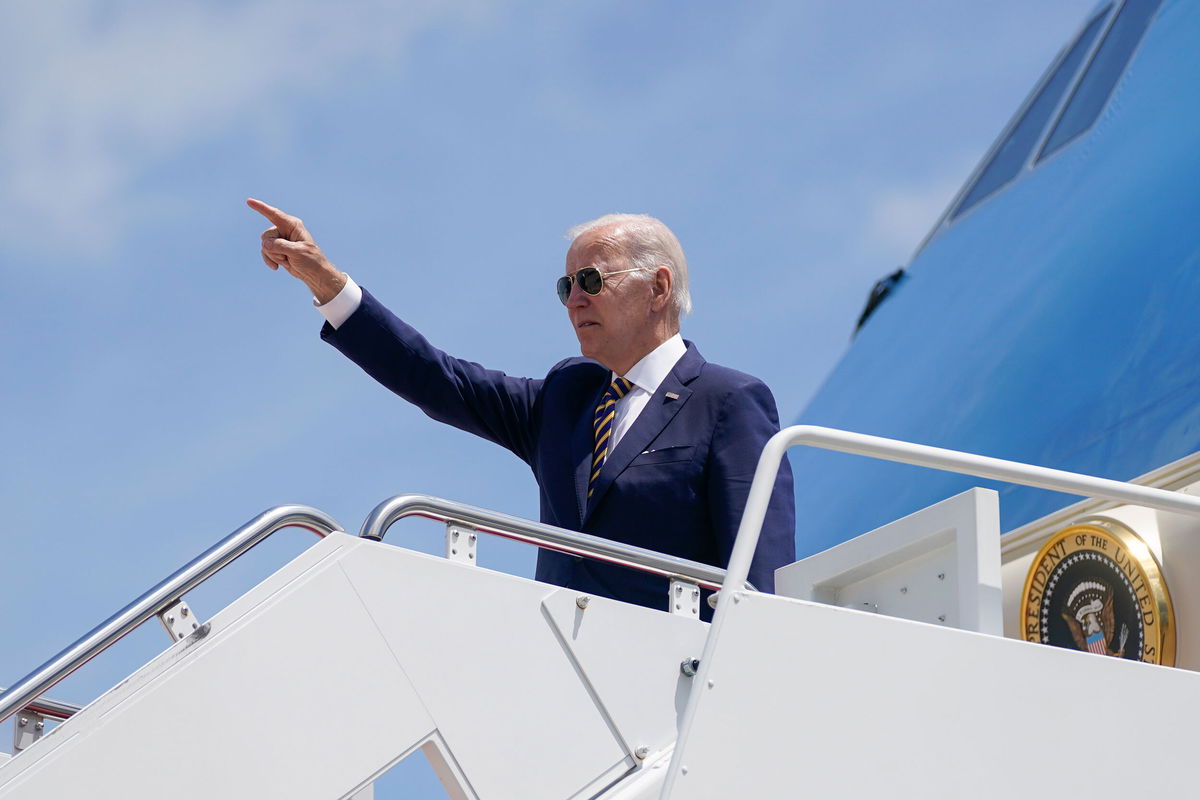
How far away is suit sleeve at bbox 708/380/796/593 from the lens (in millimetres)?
4098

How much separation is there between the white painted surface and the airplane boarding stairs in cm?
14

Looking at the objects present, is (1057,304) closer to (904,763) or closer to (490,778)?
(904,763)

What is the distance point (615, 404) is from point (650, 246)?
1.90ft

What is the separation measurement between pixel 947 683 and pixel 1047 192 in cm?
536

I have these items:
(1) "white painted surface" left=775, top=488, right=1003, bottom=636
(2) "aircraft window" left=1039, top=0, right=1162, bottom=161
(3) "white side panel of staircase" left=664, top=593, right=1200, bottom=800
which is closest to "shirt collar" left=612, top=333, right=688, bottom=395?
(1) "white painted surface" left=775, top=488, right=1003, bottom=636

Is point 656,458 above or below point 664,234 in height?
below

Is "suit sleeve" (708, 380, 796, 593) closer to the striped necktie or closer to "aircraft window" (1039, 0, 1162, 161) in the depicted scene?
the striped necktie

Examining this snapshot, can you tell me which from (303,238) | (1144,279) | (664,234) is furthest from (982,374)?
(303,238)

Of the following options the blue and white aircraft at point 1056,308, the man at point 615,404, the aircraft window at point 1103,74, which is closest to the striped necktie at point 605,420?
the man at point 615,404

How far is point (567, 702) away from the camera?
3.30 meters

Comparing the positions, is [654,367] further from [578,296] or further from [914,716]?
[914,716]

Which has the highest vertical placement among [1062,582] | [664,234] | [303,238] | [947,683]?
[303,238]

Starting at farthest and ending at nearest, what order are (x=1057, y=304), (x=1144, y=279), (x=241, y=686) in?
1. (x=1057, y=304)
2. (x=1144, y=279)
3. (x=241, y=686)

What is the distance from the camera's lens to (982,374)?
6922 mm
